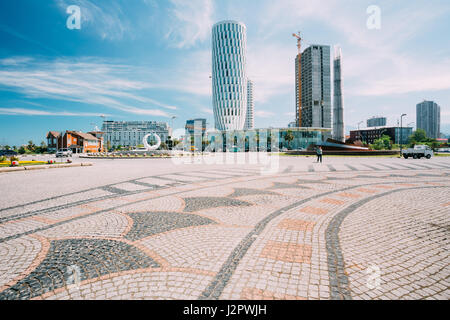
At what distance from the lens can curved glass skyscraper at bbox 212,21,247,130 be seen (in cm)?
13662

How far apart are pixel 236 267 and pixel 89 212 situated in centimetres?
499

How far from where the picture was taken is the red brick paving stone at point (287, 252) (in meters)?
3.51

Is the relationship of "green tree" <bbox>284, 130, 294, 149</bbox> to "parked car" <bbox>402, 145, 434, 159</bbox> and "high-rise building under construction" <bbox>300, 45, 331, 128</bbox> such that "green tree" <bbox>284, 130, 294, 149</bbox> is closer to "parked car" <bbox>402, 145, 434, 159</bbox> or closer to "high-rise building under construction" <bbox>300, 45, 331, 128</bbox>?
"high-rise building under construction" <bbox>300, 45, 331, 128</bbox>

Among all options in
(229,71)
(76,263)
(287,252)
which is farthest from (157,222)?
(229,71)

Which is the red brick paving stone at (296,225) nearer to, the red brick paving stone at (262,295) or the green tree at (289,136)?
the red brick paving stone at (262,295)

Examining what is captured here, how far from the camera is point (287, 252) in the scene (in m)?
3.73

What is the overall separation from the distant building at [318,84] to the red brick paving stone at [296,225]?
163 meters

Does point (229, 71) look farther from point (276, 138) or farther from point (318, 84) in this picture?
point (318, 84)

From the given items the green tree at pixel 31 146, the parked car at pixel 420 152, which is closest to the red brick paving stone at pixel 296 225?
the parked car at pixel 420 152

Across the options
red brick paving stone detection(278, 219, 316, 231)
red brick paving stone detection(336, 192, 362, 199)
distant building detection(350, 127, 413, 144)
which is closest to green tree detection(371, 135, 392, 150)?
distant building detection(350, 127, 413, 144)

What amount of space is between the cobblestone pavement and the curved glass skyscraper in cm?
13792

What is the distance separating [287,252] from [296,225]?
1.46 m

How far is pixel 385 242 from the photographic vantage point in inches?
162
